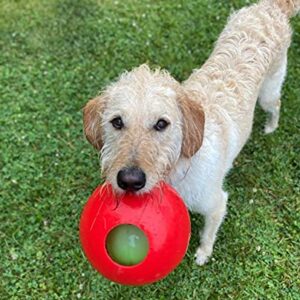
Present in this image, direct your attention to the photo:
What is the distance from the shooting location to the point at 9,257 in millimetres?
4836

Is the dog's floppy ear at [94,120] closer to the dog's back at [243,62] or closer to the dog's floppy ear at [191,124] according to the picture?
the dog's floppy ear at [191,124]

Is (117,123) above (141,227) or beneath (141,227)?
above

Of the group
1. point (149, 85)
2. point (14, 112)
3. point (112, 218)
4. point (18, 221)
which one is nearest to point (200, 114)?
point (149, 85)

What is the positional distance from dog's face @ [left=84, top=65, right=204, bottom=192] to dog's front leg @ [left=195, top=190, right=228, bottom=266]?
→ 0.81 m

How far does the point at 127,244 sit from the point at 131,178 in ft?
1.44

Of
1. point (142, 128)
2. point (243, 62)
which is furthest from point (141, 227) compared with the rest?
point (243, 62)

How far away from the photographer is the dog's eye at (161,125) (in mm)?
3428

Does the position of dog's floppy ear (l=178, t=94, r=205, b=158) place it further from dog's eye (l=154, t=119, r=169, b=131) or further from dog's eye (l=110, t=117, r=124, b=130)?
dog's eye (l=110, t=117, r=124, b=130)

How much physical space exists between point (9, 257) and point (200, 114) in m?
2.23

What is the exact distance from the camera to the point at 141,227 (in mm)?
3332

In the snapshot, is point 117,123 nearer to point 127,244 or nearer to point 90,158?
point 127,244

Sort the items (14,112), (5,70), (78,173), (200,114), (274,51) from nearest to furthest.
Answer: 1. (200,114)
2. (274,51)
3. (78,173)
4. (14,112)
5. (5,70)

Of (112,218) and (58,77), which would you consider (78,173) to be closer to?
(58,77)

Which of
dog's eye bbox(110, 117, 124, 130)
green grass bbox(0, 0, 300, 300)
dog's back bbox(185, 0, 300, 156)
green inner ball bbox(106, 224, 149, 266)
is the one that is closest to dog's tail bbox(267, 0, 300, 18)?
dog's back bbox(185, 0, 300, 156)
